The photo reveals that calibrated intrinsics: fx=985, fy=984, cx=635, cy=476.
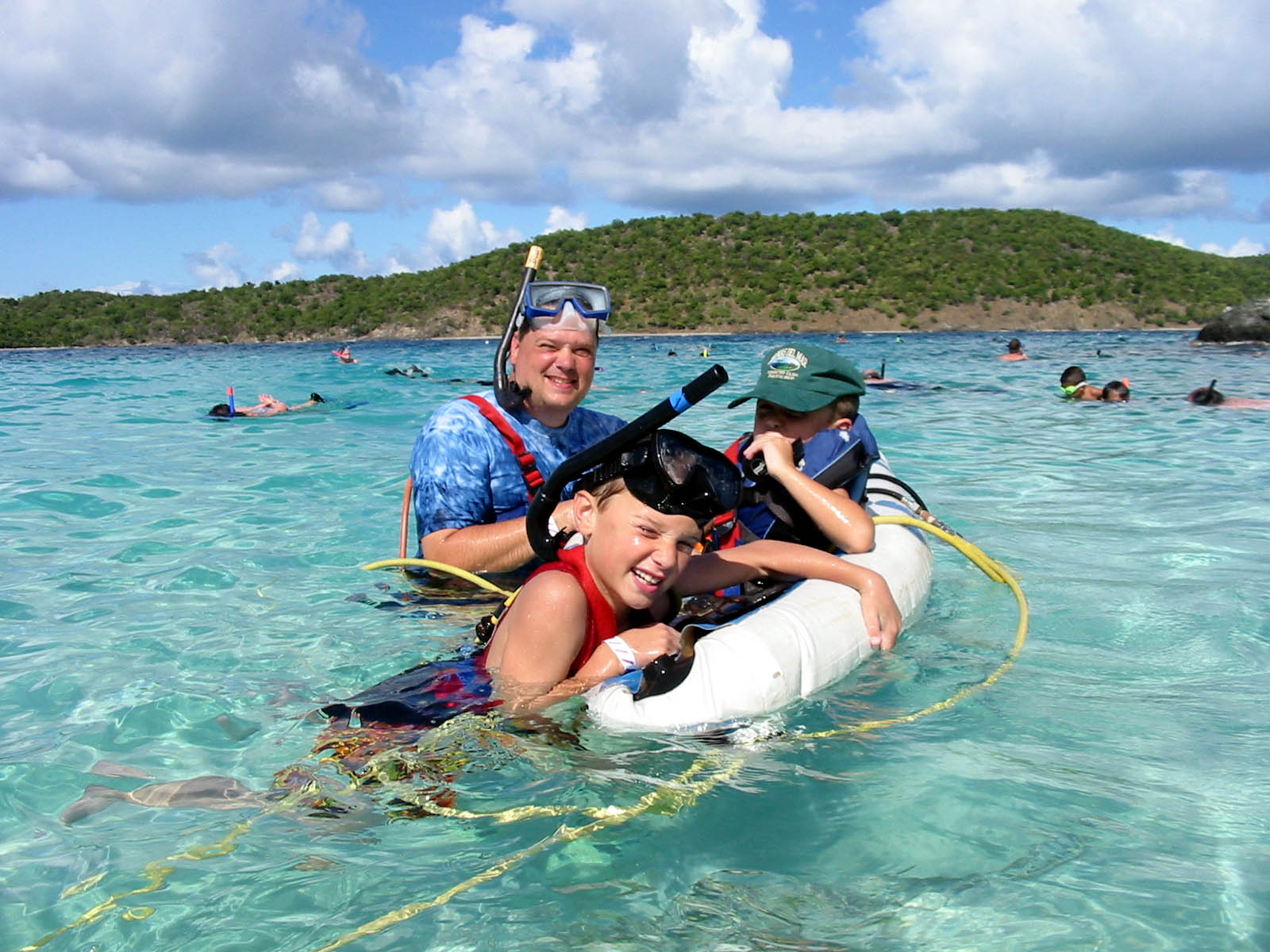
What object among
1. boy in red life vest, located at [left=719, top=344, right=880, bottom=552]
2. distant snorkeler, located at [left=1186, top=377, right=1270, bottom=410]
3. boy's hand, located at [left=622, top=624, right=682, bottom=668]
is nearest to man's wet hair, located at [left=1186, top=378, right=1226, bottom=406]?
distant snorkeler, located at [left=1186, top=377, right=1270, bottom=410]

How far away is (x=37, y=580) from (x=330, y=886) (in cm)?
419

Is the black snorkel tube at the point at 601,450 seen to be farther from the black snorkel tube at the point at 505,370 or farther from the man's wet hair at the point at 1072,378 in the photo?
the man's wet hair at the point at 1072,378

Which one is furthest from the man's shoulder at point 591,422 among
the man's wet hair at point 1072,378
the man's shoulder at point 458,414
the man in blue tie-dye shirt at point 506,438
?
the man's wet hair at point 1072,378

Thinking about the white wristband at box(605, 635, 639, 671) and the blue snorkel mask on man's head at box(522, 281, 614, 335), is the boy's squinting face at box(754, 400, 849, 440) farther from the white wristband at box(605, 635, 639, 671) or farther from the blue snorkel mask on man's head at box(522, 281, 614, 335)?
the white wristband at box(605, 635, 639, 671)

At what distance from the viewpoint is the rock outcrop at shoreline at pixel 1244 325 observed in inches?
1319

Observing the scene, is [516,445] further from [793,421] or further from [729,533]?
[793,421]

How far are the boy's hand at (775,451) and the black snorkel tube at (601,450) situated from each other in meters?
1.07

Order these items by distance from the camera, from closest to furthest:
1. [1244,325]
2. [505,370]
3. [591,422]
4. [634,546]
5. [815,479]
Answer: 1. [634,546]
2. [815,479]
3. [505,370]
4. [591,422]
5. [1244,325]

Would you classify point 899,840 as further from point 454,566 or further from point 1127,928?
point 454,566

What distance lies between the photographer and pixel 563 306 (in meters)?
4.31

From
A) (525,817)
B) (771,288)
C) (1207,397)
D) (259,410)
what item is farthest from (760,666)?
(771,288)

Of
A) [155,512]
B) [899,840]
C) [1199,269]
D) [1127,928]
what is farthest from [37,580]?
[1199,269]

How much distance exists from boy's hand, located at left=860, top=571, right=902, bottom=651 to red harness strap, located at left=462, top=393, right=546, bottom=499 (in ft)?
4.89

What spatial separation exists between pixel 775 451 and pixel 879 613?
0.74 meters
